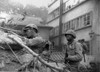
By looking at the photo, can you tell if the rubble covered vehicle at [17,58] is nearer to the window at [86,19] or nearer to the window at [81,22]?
the window at [81,22]

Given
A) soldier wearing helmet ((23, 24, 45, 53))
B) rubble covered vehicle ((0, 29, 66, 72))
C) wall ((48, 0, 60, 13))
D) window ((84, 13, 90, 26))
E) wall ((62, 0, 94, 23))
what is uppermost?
wall ((48, 0, 60, 13))

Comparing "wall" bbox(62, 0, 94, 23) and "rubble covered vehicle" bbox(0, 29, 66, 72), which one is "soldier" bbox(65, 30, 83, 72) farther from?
"wall" bbox(62, 0, 94, 23)

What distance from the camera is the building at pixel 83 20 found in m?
18.0

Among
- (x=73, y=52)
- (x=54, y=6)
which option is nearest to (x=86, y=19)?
(x=54, y=6)

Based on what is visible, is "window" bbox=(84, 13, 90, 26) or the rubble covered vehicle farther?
"window" bbox=(84, 13, 90, 26)

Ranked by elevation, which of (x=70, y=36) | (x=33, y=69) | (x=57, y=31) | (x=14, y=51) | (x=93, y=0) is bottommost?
(x=33, y=69)

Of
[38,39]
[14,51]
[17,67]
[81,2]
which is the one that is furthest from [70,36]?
[81,2]

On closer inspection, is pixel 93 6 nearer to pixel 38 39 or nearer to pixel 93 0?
pixel 93 0

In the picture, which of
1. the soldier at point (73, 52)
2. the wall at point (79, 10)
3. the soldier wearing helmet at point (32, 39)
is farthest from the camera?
the wall at point (79, 10)

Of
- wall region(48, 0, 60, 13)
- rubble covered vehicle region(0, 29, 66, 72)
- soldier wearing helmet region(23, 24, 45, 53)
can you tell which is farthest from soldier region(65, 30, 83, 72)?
wall region(48, 0, 60, 13)

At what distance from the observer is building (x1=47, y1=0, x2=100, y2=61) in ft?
59.0

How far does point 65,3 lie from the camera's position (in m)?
28.1

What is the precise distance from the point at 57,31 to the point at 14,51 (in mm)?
25720

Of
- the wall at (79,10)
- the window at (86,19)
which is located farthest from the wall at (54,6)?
the window at (86,19)
